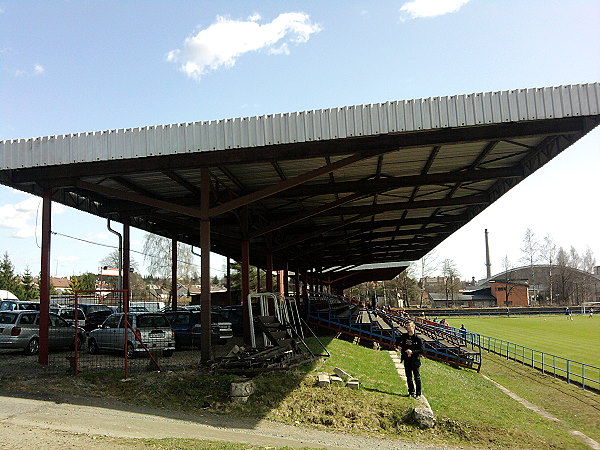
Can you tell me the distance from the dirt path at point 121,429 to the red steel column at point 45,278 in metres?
4.04

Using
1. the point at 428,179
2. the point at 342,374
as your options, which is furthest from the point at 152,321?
the point at 428,179

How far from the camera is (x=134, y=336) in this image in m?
16.0

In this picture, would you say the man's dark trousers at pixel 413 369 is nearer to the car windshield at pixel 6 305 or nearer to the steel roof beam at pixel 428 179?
the steel roof beam at pixel 428 179

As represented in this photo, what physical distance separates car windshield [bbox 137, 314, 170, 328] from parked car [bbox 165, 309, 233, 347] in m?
2.25

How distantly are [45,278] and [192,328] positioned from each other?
631cm

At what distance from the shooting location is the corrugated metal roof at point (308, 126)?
11719mm

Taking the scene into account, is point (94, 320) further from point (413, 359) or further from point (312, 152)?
point (413, 359)

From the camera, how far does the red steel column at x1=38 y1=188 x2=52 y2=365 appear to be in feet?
47.4

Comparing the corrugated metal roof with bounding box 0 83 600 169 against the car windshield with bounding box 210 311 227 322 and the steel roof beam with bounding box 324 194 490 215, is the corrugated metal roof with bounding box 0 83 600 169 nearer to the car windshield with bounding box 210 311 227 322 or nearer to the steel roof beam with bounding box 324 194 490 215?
the car windshield with bounding box 210 311 227 322

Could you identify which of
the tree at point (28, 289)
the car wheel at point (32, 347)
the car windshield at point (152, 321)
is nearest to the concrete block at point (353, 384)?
the car windshield at point (152, 321)

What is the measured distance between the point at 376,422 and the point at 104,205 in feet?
48.1

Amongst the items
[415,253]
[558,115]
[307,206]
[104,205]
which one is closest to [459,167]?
[558,115]

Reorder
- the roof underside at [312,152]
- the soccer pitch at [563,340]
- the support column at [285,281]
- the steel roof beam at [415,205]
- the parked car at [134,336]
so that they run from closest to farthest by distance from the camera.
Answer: the roof underside at [312,152], the parked car at [134,336], the steel roof beam at [415,205], the support column at [285,281], the soccer pitch at [563,340]

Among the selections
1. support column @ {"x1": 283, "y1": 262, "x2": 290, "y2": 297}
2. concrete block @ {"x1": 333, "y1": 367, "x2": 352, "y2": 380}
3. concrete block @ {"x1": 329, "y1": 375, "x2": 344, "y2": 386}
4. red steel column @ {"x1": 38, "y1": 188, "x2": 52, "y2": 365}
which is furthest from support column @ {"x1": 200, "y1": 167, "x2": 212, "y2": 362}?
support column @ {"x1": 283, "y1": 262, "x2": 290, "y2": 297}
